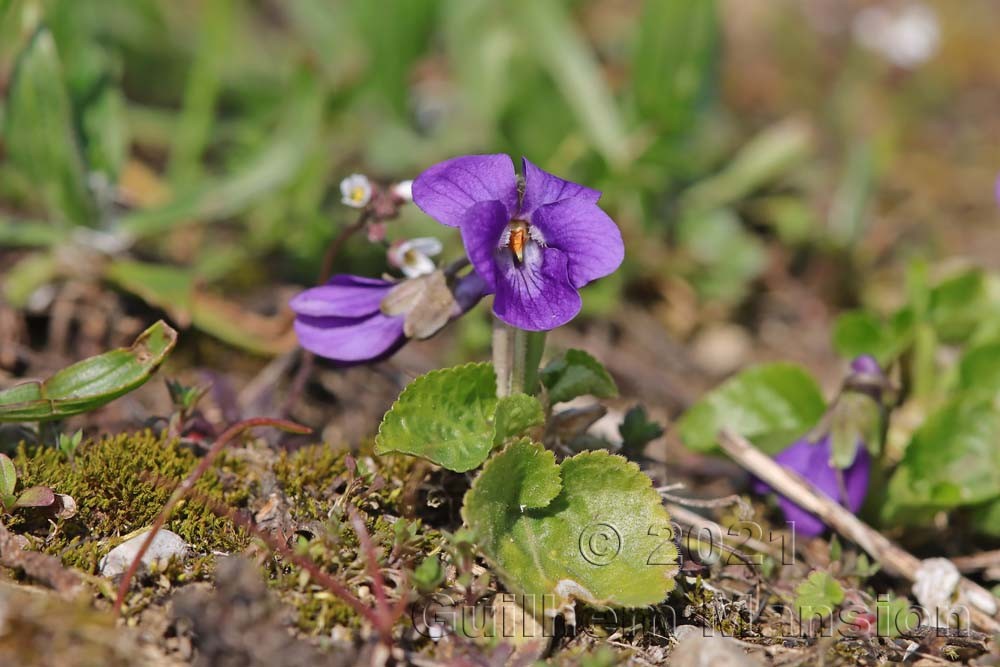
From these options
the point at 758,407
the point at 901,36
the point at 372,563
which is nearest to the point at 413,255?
the point at 372,563

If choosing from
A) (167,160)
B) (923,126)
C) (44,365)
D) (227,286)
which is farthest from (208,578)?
(923,126)

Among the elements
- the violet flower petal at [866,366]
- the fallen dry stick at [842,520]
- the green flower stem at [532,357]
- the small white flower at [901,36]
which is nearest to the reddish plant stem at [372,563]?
the green flower stem at [532,357]

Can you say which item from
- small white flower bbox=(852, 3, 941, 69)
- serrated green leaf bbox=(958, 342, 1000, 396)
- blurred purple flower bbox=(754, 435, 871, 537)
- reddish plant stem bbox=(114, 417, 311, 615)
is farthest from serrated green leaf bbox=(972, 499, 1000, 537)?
small white flower bbox=(852, 3, 941, 69)

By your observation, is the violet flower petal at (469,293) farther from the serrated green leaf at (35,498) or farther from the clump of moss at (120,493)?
the serrated green leaf at (35,498)

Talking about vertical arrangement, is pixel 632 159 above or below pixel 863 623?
above

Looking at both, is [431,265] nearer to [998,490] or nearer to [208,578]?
[208,578]

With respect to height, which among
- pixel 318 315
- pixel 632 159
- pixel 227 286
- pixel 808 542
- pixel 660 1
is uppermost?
pixel 660 1

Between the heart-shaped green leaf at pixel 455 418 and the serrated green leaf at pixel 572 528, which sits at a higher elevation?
the heart-shaped green leaf at pixel 455 418
